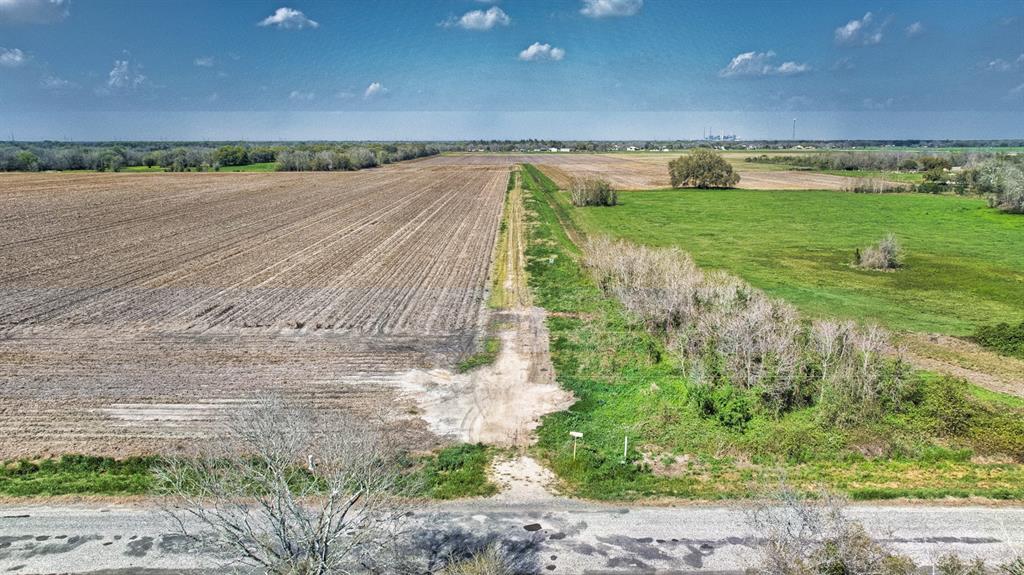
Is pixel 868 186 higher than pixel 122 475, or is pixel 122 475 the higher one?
Answer: pixel 868 186

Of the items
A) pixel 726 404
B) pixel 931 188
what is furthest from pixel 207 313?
pixel 931 188

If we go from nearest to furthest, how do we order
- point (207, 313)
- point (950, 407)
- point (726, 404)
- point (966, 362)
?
point (950, 407) → point (726, 404) → point (966, 362) → point (207, 313)

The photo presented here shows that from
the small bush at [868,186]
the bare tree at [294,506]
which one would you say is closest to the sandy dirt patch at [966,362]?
the bare tree at [294,506]

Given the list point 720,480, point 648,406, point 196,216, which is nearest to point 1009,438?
point 720,480

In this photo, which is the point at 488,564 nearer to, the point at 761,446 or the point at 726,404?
the point at 761,446

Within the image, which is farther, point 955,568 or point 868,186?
point 868,186

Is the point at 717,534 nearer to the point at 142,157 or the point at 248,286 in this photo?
the point at 248,286

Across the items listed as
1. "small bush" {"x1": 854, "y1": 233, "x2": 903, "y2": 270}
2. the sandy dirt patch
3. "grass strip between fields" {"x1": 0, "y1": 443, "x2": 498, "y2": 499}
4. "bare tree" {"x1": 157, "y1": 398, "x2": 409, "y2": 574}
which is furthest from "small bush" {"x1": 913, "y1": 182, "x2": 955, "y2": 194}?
"bare tree" {"x1": 157, "y1": 398, "x2": 409, "y2": 574}

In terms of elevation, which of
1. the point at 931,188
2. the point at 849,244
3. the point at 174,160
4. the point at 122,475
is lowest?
the point at 122,475
